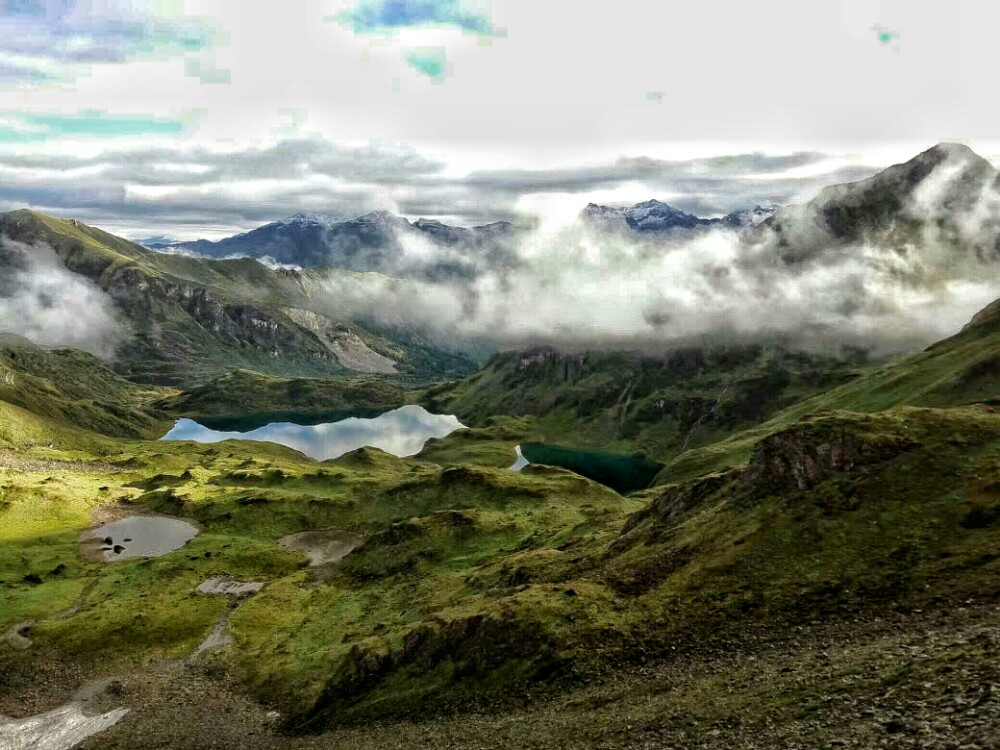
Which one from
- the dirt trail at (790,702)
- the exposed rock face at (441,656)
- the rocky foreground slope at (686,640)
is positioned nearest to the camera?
the dirt trail at (790,702)

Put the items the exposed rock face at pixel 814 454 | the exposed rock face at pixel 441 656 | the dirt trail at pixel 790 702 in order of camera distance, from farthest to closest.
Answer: the exposed rock face at pixel 814 454
the exposed rock face at pixel 441 656
the dirt trail at pixel 790 702

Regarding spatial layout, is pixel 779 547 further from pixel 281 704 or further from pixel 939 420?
pixel 281 704

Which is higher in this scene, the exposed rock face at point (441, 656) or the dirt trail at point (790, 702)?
the dirt trail at point (790, 702)

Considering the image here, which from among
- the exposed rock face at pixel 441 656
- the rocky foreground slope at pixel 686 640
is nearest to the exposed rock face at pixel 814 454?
the rocky foreground slope at pixel 686 640

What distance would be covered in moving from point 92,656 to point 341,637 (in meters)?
45.3

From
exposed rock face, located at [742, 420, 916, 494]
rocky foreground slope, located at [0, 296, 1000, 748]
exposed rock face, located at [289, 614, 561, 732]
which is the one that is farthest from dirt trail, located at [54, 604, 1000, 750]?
exposed rock face, located at [742, 420, 916, 494]

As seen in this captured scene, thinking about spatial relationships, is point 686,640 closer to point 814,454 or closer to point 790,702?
point 790,702

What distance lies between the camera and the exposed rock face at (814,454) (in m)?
74.0

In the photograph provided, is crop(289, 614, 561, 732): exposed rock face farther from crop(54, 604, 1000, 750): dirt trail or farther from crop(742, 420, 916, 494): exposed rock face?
crop(742, 420, 916, 494): exposed rock face

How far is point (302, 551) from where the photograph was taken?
195250 millimetres

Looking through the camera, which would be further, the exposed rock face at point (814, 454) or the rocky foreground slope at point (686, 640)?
the exposed rock face at point (814, 454)

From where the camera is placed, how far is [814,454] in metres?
77.3

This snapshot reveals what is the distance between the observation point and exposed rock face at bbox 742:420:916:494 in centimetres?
7400

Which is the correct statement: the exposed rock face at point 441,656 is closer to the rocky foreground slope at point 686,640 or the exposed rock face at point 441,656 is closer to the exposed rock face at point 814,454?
the rocky foreground slope at point 686,640
